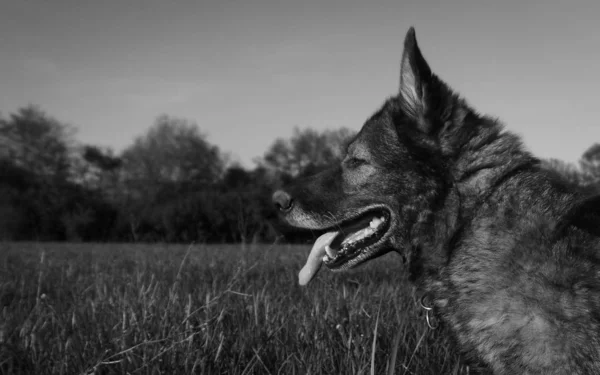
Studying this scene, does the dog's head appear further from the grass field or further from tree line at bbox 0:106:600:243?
tree line at bbox 0:106:600:243

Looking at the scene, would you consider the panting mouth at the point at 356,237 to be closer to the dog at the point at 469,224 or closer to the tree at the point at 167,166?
the dog at the point at 469,224

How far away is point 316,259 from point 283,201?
52 centimetres

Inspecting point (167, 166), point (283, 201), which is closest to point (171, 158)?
point (167, 166)

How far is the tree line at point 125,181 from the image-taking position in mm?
22789

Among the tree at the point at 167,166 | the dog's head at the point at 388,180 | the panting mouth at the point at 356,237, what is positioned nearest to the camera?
the dog's head at the point at 388,180

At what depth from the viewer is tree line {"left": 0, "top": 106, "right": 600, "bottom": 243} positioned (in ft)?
74.8

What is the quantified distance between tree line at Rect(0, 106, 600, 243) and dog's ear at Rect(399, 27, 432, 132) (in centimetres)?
1213

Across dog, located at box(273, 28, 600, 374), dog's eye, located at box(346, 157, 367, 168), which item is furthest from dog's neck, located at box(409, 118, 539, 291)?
dog's eye, located at box(346, 157, 367, 168)

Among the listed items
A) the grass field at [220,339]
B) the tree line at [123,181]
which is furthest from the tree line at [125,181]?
the grass field at [220,339]

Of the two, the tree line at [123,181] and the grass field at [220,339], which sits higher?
the tree line at [123,181]

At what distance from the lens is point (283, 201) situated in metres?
3.55

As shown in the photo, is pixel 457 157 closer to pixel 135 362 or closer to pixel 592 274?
pixel 592 274

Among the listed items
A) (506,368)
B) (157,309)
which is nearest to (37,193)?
(157,309)

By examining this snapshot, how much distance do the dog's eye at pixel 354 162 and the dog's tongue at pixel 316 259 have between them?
1.73 ft
